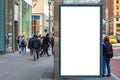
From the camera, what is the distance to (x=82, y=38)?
1347 cm

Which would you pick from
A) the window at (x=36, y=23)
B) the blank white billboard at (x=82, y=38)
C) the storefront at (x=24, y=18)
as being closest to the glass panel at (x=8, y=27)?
the storefront at (x=24, y=18)

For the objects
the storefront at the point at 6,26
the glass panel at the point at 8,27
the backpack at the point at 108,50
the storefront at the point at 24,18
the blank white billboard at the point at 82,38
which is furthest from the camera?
the storefront at the point at 24,18

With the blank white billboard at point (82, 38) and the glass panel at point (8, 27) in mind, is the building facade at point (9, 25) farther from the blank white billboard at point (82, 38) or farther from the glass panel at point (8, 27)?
the blank white billboard at point (82, 38)

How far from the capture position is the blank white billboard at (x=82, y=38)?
1345cm

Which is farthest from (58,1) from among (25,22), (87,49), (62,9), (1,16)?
(25,22)

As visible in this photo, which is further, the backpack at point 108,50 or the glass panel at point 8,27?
the glass panel at point 8,27

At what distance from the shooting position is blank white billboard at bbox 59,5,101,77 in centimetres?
1345

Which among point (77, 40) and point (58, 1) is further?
point (58, 1)

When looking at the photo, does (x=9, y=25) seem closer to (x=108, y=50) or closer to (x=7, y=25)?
(x=7, y=25)

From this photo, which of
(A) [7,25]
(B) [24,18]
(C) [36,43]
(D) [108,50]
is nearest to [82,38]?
(D) [108,50]

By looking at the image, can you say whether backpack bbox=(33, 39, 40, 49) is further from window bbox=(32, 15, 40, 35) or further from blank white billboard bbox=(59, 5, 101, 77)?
window bbox=(32, 15, 40, 35)

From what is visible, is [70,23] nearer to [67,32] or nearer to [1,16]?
[67,32]

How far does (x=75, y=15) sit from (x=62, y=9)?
44 cm

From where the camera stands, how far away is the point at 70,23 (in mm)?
13477
